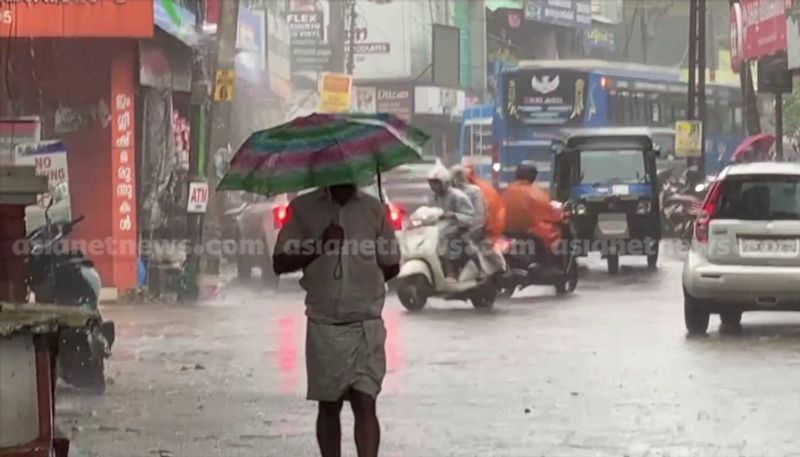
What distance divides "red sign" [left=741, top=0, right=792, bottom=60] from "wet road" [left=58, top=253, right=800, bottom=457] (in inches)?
354

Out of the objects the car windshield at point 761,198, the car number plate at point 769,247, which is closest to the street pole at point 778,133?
the car windshield at point 761,198

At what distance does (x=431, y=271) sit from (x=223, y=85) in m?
5.25

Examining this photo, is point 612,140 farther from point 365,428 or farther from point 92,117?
point 365,428

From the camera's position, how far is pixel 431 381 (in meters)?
10.9

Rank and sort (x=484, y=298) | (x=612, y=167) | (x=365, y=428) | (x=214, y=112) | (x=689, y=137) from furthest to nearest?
(x=689, y=137) → (x=612, y=167) → (x=214, y=112) → (x=484, y=298) → (x=365, y=428)

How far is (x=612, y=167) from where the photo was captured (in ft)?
77.7

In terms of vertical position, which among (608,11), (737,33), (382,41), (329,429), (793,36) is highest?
(608,11)

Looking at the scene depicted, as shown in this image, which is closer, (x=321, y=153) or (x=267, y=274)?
(x=321, y=153)

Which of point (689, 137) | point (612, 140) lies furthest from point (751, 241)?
point (689, 137)

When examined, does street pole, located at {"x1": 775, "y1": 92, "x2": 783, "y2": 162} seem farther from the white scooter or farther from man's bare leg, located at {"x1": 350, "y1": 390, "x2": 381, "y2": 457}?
man's bare leg, located at {"x1": 350, "y1": 390, "x2": 381, "y2": 457}

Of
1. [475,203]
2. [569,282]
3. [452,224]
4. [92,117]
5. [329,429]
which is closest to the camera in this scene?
[329,429]

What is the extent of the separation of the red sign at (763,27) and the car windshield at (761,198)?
10909mm

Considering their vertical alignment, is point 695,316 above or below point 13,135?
below

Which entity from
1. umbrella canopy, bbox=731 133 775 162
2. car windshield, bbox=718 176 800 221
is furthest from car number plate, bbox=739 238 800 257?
umbrella canopy, bbox=731 133 775 162
